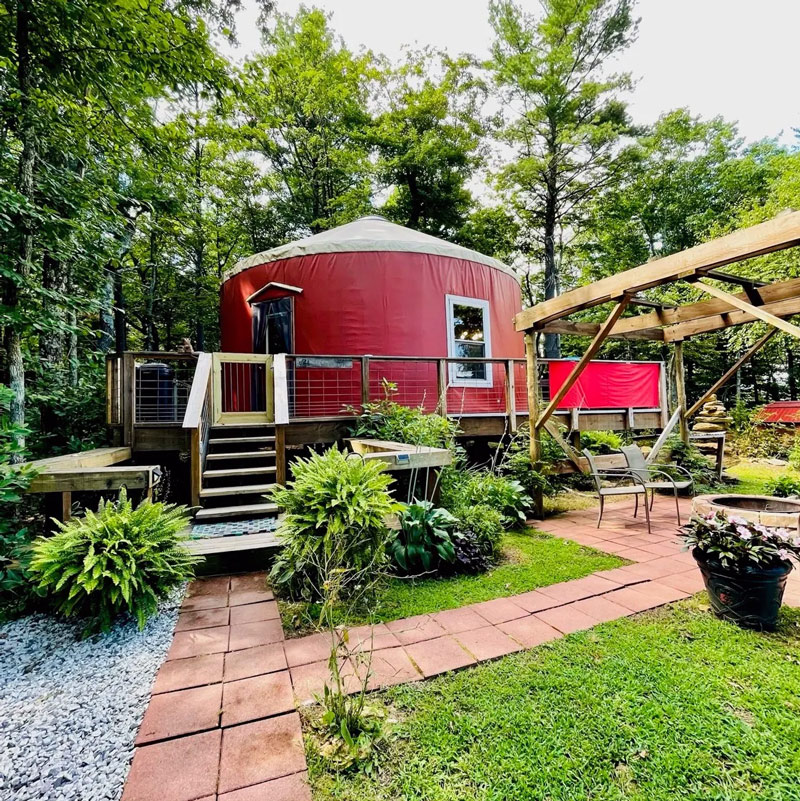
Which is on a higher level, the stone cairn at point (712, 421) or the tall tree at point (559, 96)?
the tall tree at point (559, 96)

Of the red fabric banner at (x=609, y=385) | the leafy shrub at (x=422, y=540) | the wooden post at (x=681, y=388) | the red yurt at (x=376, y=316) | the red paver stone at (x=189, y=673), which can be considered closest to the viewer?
the red paver stone at (x=189, y=673)

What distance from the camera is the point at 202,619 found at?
2.47 m

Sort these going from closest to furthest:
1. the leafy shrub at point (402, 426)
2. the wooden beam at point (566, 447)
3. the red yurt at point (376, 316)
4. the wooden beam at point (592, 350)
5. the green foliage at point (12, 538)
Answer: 1. the green foliage at point (12, 538)
2. the wooden beam at point (592, 350)
3. the leafy shrub at point (402, 426)
4. the wooden beam at point (566, 447)
5. the red yurt at point (376, 316)

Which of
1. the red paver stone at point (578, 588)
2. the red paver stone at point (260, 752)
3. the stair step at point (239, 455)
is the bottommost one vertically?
the red paver stone at point (578, 588)

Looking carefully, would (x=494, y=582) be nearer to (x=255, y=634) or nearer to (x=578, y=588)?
(x=578, y=588)

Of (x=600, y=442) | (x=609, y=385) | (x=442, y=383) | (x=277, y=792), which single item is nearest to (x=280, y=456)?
(x=442, y=383)

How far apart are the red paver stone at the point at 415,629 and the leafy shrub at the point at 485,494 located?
50.2 inches

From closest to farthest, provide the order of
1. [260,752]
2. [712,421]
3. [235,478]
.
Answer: [260,752]
[235,478]
[712,421]

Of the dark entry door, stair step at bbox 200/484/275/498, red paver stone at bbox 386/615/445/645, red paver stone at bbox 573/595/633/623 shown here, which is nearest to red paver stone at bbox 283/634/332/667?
red paver stone at bbox 386/615/445/645

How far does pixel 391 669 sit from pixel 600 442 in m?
7.06

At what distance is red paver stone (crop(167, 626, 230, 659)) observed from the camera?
2125 mm

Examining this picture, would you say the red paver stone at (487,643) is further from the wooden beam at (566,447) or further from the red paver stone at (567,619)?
the wooden beam at (566,447)

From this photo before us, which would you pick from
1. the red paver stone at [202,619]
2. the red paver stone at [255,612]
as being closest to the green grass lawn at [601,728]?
the red paver stone at [255,612]

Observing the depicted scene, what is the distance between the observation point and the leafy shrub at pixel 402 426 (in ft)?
13.9
